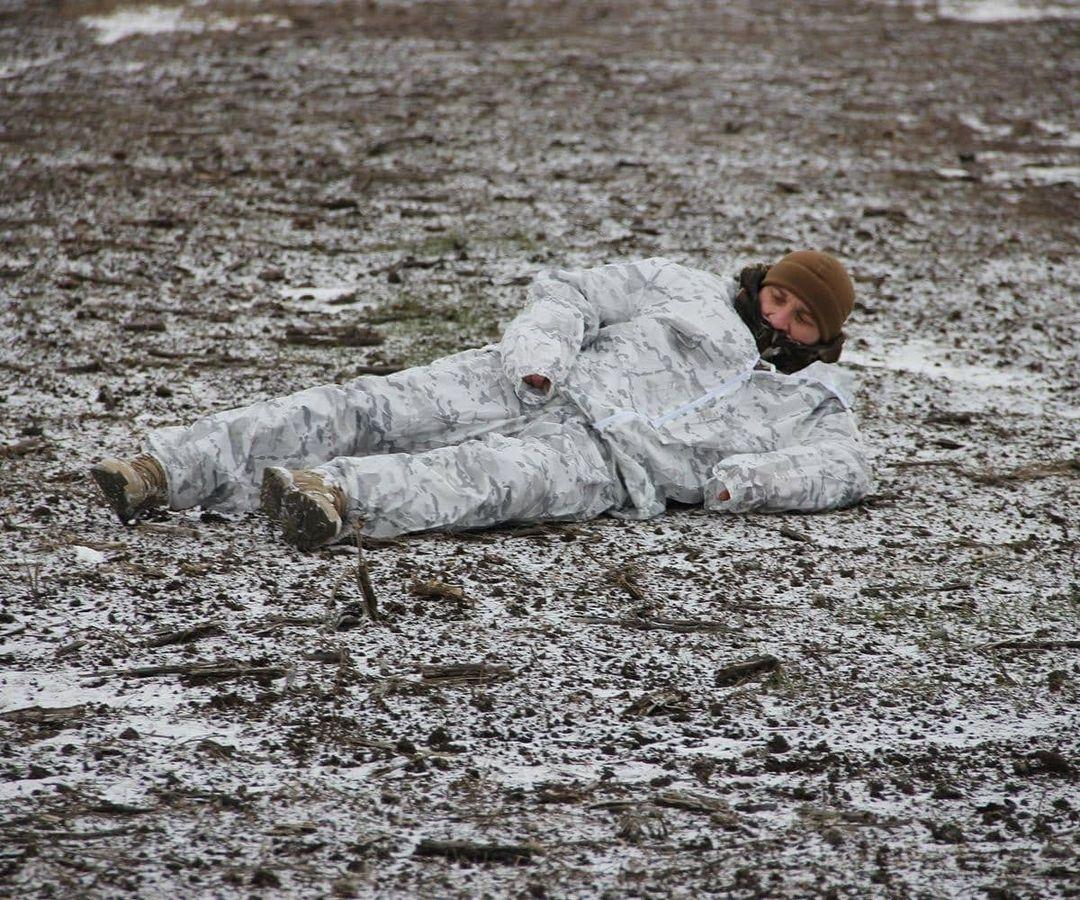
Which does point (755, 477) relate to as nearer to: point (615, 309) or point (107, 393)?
point (615, 309)

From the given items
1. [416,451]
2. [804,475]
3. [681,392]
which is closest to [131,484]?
[416,451]

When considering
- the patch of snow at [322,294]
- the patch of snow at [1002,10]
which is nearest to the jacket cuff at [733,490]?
the patch of snow at [322,294]

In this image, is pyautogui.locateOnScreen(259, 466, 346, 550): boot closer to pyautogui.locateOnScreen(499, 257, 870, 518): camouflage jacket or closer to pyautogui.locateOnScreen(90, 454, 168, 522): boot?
pyautogui.locateOnScreen(90, 454, 168, 522): boot

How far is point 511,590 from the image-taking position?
166 inches

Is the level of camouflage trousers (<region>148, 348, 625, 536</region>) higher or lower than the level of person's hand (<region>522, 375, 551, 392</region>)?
lower

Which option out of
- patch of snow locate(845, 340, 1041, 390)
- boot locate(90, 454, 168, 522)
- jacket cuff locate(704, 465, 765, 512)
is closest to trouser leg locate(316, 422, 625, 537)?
jacket cuff locate(704, 465, 765, 512)

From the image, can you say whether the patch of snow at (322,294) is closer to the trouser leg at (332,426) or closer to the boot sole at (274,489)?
the trouser leg at (332,426)

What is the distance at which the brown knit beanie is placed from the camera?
500 centimetres

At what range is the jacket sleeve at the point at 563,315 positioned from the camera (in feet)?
15.3

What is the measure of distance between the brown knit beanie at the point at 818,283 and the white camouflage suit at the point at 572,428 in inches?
9.2

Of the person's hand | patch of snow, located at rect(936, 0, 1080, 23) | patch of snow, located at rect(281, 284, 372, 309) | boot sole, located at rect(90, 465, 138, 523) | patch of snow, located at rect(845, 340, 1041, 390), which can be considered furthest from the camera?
patch of snow, located at rect(936, 0, 1080, 23)

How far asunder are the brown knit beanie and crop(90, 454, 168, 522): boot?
7.65ft

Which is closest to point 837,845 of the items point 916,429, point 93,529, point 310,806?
point 310,806

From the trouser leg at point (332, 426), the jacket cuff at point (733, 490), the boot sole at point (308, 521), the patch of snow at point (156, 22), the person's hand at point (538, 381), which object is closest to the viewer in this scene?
the boot sole at point (308, 521)
